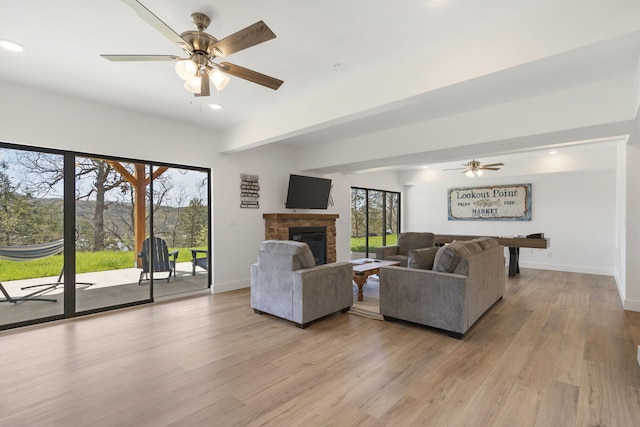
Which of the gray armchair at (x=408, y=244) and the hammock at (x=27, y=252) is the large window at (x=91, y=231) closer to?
the hammock at (x=27, y=252)

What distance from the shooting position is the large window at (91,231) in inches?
142

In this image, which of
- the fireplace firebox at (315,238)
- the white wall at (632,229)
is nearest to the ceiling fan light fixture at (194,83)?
the fireplace firebox at (315,238)

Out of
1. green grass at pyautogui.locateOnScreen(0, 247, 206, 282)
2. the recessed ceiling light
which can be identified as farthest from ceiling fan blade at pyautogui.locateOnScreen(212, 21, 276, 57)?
green grass at pyautogui.locateOnScreen(0, 247, 206, 282)

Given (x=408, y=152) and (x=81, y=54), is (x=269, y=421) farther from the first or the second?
(x=408, y=152)

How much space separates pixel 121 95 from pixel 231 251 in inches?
110

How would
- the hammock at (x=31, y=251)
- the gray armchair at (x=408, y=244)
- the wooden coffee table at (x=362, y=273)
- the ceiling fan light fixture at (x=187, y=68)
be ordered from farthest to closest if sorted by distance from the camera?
1. the gray armchair at (x=408, y=244)
2. the wooden coffee table at (x=362, y=273)
3. the hammock at (x=31, y=251)
4. the ceiling fan light fixture at (x=187, y=68)

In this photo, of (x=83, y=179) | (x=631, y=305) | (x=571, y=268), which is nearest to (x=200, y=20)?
(x=83, y=179)

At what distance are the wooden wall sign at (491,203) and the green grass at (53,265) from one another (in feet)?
25.6

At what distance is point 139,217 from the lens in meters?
5.12

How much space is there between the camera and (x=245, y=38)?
6.45 ft

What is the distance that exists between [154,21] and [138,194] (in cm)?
389

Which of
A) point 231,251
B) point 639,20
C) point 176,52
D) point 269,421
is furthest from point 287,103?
point 269,421

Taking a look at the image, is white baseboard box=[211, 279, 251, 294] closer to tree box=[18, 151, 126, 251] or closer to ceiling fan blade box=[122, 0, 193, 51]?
tree box=[18, 151, 126, 251]

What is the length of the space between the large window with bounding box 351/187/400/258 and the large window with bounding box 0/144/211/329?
3.95m
